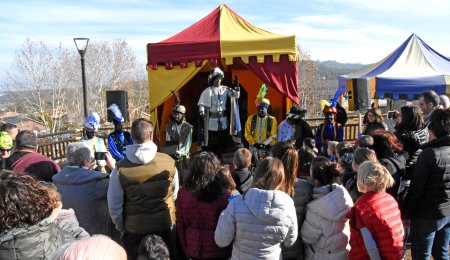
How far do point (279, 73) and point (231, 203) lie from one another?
4.18m

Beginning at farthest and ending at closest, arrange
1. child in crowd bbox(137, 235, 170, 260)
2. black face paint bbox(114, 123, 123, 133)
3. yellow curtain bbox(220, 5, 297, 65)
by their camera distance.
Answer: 1. yellow curtain bbox(220, 5, 297, 65)
2. black face paint bbox(114, 123, 123, 133)
3. child in crowd bbox(137, 235, 170, 260)

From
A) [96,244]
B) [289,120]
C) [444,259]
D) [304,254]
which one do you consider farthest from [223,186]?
[289,120]

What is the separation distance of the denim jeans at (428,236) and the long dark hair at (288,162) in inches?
44.5

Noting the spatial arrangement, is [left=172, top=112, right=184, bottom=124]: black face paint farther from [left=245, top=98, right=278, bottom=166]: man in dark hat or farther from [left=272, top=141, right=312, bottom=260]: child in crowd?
[left=272, top=141, right=312, bottom=260]: child in crowd

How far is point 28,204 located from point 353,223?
1826 millimetres

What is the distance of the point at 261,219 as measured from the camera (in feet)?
7.73

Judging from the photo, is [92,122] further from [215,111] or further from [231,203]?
[231,203]

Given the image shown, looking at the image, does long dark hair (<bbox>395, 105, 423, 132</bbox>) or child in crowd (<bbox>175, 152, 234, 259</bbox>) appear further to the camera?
long dark hair (<bbox>395, 105, 423, 132</bbox>)

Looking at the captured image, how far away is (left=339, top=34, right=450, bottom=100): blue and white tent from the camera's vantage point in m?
7.50

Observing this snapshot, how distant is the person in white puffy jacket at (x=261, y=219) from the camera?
2.35 m

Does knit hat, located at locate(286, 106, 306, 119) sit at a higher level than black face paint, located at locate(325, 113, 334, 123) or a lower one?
higher

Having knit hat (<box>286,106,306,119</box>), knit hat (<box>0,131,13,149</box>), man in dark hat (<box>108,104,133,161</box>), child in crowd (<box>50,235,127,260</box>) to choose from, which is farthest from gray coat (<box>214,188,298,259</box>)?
knit hat (<box>286,106,306,119</box>)

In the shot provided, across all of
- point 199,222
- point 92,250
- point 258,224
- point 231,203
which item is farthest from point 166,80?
point 92,250

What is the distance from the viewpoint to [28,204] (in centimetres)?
176
